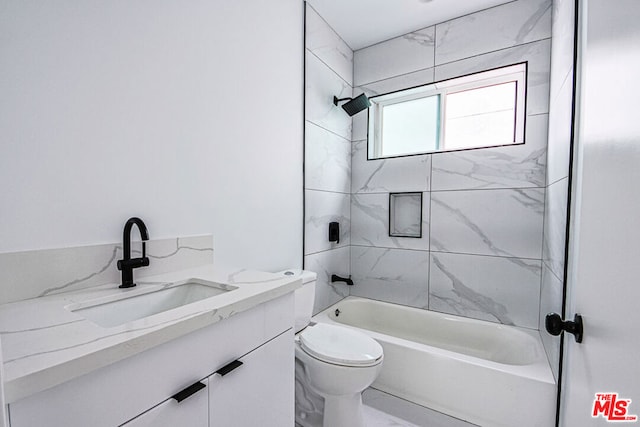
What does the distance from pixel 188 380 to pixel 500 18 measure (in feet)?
8.98

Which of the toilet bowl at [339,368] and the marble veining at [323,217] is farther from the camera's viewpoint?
the marble veining at [323,217]

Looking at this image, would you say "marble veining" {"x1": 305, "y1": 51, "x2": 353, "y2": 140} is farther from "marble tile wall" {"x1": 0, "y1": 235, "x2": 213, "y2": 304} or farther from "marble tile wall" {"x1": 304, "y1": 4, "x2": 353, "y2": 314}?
"marble tile wall" {"x1": 0, "y1": 235, "x2": 213, "y2": 304}

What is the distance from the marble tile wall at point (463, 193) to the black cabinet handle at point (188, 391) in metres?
1.91

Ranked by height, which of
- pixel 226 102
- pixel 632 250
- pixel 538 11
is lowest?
pixel 632 250

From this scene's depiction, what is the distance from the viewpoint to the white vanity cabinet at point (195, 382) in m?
0.50

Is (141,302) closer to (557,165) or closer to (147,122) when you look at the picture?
(147,122)

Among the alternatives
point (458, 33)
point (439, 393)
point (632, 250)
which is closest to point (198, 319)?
point (632, 250)

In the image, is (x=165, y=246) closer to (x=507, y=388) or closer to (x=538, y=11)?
(x=507, y=388)

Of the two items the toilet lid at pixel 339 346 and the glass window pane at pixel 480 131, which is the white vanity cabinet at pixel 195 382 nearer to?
the toilet lid at pixel 339 346

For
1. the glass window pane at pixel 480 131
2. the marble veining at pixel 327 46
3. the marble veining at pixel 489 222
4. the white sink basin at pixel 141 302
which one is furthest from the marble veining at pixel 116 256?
the glass window pane at pixel 480 131

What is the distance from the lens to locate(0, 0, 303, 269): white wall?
0.82 metres

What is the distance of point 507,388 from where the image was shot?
1.44 m

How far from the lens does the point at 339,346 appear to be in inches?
56.4

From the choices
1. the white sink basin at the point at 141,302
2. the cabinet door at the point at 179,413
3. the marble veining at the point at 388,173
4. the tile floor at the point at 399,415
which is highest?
the marble veining at the point at 388,173
